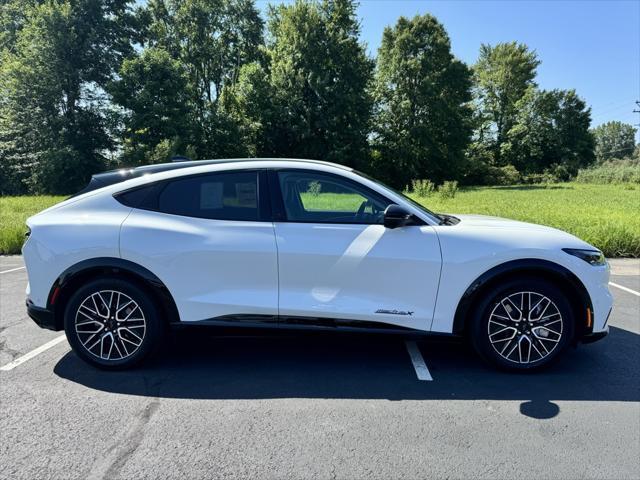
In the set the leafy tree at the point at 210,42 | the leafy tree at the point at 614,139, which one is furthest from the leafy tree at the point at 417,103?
the leafy tree at the point at 614,139

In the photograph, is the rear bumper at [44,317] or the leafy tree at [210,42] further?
the leafy tree at [210,42]

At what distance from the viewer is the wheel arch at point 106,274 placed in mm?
3594

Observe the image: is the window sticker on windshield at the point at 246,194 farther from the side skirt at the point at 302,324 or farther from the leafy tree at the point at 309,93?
the leafy tree at the point at 309,93

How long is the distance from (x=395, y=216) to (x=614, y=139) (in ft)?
512

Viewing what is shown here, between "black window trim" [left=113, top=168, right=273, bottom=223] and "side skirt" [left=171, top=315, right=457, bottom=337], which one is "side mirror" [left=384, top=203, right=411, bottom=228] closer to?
"side skirt" [left=171, top=315, right=457, bottom=337]

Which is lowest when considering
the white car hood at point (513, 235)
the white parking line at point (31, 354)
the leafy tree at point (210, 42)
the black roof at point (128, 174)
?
the white parking line at point (31, 354)

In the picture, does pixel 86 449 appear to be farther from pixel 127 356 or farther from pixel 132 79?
pixel 132 79

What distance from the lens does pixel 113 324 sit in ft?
12.1

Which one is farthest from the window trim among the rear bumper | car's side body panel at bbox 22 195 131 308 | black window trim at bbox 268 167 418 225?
the rear bumper

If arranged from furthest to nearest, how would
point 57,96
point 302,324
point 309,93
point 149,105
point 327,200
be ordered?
point 309,93 → point 57,96 → point 149,105 → point 327,200 → point 302,324

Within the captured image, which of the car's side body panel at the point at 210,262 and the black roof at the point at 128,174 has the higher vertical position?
the black roof at the point at 128,174

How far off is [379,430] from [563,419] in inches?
50.7

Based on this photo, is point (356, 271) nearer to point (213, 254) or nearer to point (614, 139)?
point (213, 254)

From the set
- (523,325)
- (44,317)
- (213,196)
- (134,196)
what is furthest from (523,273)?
(44,317)
